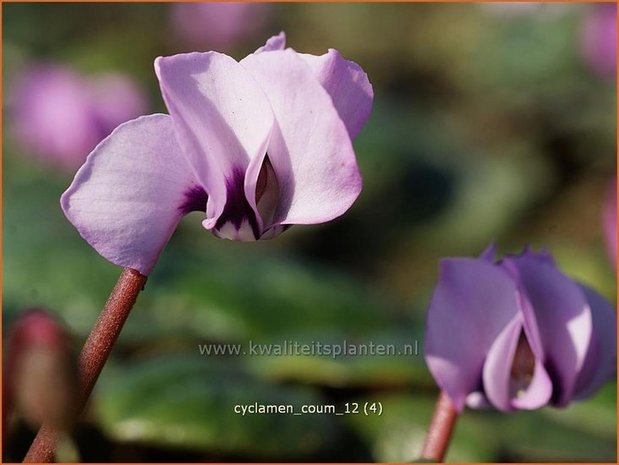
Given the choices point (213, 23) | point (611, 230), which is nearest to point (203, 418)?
point (611, 230)

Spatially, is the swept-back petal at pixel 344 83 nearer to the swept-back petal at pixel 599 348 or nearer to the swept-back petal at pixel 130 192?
the swept-back petal at pixel 130 192

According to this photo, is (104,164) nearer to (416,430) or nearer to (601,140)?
(416,430)

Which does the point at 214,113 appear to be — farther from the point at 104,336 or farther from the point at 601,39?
the point at 601,39

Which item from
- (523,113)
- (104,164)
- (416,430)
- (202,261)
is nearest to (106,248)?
(104,164)

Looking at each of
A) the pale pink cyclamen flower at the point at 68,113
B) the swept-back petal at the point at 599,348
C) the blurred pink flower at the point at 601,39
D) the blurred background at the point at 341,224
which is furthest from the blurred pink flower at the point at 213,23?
the swept-back petal at the point at 599,348

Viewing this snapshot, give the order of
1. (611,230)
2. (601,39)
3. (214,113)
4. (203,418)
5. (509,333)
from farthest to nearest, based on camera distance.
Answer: (601,39) < (611,230) < (203,418) < (509,333) < (214,113)

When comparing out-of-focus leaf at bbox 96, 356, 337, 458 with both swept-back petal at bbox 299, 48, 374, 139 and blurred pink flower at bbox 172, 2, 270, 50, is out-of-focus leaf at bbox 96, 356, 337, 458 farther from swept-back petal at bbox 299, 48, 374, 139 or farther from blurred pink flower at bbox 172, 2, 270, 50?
blurred pink flower at bbox 172, 2, 270, 50

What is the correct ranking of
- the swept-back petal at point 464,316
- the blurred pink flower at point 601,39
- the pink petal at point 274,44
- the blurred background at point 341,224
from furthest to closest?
the blurred pink flower at point 601,39
the blurred background at point 341,224
the swept-back petal at point 464,316
the pink petal at point 274,44
